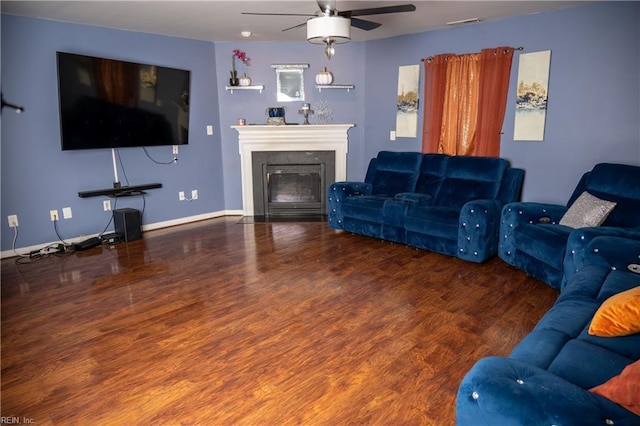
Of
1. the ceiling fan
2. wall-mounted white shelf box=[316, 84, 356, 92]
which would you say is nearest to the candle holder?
wall-mounted white shelf box=[316, 84, 356, 92]

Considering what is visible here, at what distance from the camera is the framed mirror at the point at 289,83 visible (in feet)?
18.5

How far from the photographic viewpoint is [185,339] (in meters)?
2.58

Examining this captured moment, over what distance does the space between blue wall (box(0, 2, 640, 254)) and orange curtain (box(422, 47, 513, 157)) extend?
133 millimetres

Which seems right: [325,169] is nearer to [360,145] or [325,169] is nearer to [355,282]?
[360,145]

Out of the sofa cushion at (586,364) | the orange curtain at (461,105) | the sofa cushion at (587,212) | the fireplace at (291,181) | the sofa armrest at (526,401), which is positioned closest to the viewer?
the sofa armrest at (526,401)

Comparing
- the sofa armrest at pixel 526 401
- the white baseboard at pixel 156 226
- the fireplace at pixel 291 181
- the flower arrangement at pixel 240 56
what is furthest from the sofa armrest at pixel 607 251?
the flower arrangement at pixel 240 56

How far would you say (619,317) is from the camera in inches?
67.2

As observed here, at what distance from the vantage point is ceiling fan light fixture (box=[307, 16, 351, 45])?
3.09 metres

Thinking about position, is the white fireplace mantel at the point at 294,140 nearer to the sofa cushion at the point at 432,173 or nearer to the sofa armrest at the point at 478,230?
the sofa cushion at the point at 432,173

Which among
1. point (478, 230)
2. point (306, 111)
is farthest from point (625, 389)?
point (306, 111)

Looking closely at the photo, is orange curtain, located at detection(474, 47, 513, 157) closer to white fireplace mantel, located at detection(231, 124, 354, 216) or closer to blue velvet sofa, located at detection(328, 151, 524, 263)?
blue velvet sofa, located at detection(328, 151, 524, 263)

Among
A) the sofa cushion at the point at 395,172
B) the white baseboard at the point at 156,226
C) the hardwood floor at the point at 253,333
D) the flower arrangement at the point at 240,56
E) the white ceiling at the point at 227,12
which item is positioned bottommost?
the hardwood floor at the point at 253,333

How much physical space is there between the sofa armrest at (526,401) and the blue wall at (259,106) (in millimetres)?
3279

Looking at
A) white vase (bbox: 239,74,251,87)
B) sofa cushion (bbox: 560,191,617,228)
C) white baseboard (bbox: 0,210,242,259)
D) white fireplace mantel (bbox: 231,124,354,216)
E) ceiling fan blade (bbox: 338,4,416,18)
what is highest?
ceiling fan blade (bbox: 338,4,416,18)
